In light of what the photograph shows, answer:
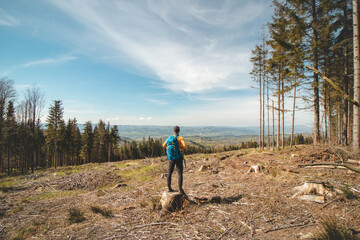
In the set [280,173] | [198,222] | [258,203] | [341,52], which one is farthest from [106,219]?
[341,52]

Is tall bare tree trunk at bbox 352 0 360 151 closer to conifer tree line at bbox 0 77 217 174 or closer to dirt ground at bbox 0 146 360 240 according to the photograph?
dirt ground at bbox 0 146 360 240

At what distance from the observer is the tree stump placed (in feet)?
16.6

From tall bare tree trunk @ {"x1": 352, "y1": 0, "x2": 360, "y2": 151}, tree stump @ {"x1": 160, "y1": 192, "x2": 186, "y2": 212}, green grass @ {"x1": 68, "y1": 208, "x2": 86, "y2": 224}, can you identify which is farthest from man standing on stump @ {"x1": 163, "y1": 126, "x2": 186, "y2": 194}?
tall bare tree trunk @ {"x1": 352, "y1": 0, "x2": 360, "y2": 151}

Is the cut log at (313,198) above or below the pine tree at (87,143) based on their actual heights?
above

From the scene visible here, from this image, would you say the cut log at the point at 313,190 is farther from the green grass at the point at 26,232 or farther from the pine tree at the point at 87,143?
the pine tree at the point at 87,143

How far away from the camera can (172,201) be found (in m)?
5.14

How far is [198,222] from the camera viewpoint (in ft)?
14.2

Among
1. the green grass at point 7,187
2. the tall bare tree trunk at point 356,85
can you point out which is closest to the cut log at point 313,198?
the tall bare tree trunk at point 356,85

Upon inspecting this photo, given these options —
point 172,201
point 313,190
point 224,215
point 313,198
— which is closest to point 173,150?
point 172,201

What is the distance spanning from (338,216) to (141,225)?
5061 mm

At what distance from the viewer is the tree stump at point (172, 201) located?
5.07 meters

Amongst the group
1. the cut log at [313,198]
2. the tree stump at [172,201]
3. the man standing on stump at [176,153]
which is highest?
the man standing on stump at [176,153]

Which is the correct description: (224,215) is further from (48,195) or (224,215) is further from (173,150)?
(48,195)

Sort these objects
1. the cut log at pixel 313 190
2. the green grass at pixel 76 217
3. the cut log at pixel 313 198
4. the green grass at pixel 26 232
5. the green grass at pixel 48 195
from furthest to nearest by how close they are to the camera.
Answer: the green grass at pixel 48 195, the green grass at pixel 76 217, the cut log at pixel 313 190, the green grass at pixel 26 232, the cut log at pixel 313 198
